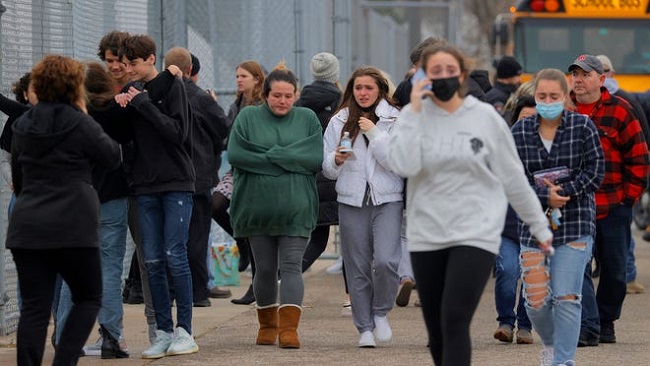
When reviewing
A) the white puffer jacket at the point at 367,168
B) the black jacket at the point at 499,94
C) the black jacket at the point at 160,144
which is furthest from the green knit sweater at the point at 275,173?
the black jacket at the point at 499,94

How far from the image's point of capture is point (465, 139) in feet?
22.6

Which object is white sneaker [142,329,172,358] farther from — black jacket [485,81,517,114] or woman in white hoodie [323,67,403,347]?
black jacket [485,81,517,114]

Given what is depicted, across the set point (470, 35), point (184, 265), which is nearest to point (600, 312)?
point (184, 265)

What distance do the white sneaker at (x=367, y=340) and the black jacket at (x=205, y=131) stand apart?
2171 mm

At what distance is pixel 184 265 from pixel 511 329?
2157 mm

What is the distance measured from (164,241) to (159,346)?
607 millimetres

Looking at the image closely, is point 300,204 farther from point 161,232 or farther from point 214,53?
point 214,53

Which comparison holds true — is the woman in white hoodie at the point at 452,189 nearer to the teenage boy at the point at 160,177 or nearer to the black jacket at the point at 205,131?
the teenage boy at the point at 160,177

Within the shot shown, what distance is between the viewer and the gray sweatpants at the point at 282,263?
9656 mm

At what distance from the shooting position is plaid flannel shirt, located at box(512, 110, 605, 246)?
841 centimetres

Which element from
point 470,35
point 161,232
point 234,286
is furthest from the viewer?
point 470,35

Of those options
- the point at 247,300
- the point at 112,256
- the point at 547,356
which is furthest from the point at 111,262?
the point at 247,300

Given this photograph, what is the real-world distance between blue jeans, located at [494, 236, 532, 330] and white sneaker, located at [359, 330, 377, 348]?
0.83 m

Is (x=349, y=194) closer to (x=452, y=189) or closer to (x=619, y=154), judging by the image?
(x=619, y=154)
